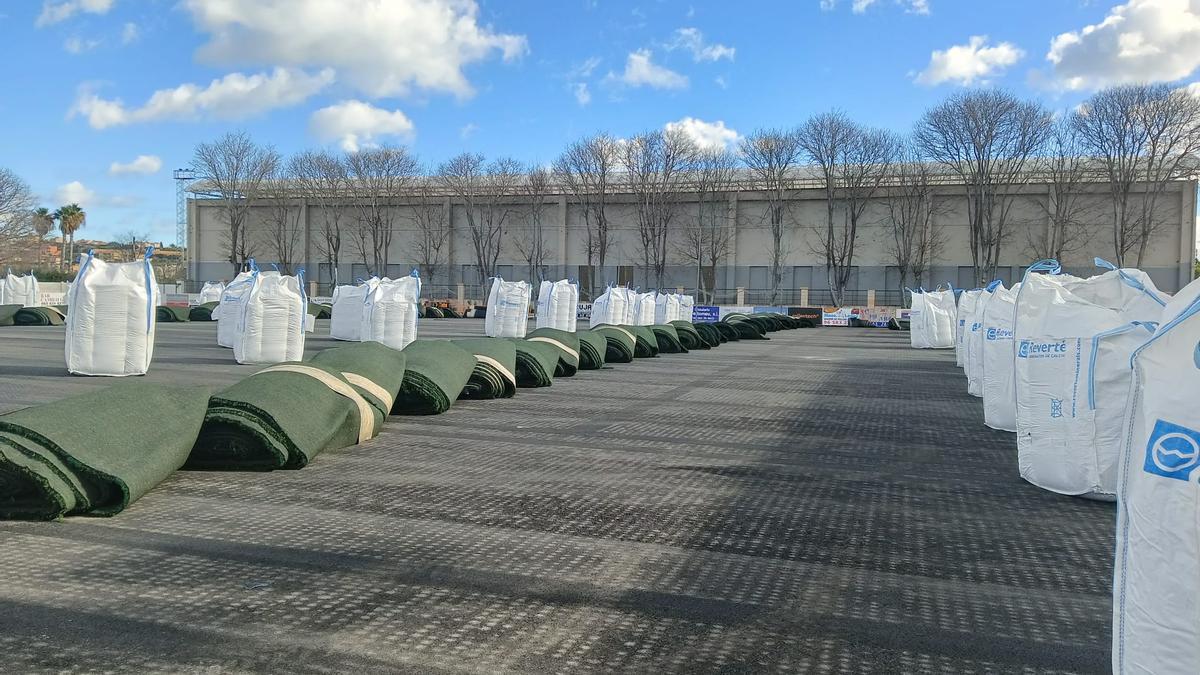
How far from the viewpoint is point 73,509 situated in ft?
15.1

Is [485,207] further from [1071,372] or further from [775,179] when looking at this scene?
[1071,372]

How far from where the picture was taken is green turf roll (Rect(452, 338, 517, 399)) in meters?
10.1

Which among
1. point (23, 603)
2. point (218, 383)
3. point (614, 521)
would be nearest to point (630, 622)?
point (614, 521)

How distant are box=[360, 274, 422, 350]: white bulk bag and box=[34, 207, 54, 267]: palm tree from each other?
62.0 meters

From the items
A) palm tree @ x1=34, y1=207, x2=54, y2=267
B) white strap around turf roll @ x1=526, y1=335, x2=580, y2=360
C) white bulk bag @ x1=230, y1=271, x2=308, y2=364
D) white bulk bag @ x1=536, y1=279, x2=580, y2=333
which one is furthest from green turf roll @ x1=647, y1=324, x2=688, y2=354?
palm tree @ x1=34, y1=207, x2=54, y2=267

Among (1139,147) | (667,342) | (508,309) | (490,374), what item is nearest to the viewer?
(490,374)

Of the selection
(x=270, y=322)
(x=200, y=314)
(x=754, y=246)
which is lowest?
(x=200, y=314)

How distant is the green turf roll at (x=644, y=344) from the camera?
17139mm

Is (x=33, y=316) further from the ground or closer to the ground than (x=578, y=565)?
further from the ground

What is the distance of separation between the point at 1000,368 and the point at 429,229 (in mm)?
54448

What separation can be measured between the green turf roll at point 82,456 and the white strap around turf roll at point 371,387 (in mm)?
1993

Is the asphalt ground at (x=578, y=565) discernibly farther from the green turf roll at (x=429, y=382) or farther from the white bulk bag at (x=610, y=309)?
the white bulk bag at (x=610, y=309)

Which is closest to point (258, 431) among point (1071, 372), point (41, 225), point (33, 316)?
point (1071, 372)

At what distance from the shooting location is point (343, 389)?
6.91m
